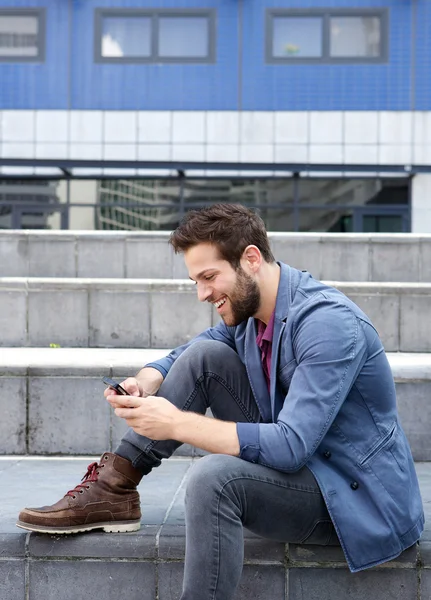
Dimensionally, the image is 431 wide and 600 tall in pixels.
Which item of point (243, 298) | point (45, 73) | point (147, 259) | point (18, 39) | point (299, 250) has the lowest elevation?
point (243, 298)

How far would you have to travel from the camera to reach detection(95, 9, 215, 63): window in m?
17.0

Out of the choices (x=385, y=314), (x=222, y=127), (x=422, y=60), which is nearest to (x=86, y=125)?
(x=222, y=127)

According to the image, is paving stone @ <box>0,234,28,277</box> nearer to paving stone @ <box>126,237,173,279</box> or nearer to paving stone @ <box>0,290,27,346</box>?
paving stone @ <box>126,237,173,279</box>

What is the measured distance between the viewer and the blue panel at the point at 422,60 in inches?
668

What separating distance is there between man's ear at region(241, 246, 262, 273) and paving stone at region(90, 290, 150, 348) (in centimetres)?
418

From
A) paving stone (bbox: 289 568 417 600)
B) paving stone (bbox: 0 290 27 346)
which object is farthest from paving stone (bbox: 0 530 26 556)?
paving stone (bbox: 0 290 27 346)

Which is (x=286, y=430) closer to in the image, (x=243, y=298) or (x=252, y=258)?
(x=243, y=298)

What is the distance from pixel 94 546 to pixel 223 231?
47.6 inches

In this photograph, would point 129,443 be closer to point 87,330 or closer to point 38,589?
point 38,589

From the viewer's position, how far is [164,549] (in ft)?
9.16

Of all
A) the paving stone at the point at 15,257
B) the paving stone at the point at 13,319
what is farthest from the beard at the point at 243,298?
the paving stone at the point at 15,257

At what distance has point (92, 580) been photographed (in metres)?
2.82

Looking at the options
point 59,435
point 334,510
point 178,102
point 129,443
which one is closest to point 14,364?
point 59,435

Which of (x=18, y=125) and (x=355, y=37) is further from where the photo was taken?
(x=18, y=125)
